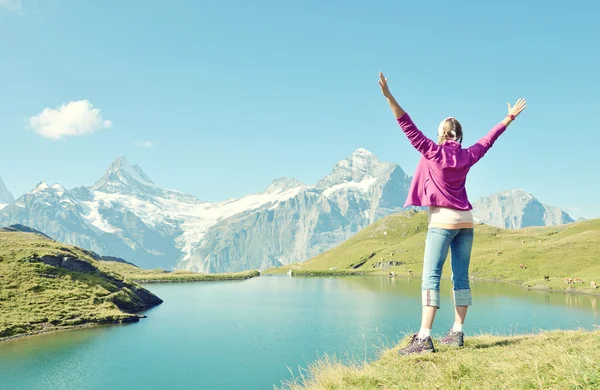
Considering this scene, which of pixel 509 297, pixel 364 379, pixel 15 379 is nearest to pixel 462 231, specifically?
pixel 364 379

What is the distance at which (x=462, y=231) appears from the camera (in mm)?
9266

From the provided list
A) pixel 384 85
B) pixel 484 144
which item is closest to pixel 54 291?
pixel 384 85

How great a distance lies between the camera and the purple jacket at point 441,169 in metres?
8.73

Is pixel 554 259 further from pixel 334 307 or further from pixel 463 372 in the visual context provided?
pixel 463 372

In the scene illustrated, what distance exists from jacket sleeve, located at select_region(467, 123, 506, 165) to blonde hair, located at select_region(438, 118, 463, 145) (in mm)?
408

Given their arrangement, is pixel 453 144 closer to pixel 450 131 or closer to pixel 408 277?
pixel 450 131

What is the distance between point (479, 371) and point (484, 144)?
4.95 m

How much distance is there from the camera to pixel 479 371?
679 centimetres

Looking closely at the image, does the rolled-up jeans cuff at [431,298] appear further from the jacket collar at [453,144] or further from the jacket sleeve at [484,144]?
the jacket collar at [453,144]

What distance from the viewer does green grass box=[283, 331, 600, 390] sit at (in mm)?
5566

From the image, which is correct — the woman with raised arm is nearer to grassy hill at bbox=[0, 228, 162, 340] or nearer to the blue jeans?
the blue jeans

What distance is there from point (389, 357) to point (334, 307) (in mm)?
66297

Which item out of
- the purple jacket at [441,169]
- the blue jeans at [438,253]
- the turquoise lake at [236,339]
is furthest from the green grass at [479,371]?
the turquoise lake at [236,339]

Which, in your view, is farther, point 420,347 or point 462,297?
point 462,297
